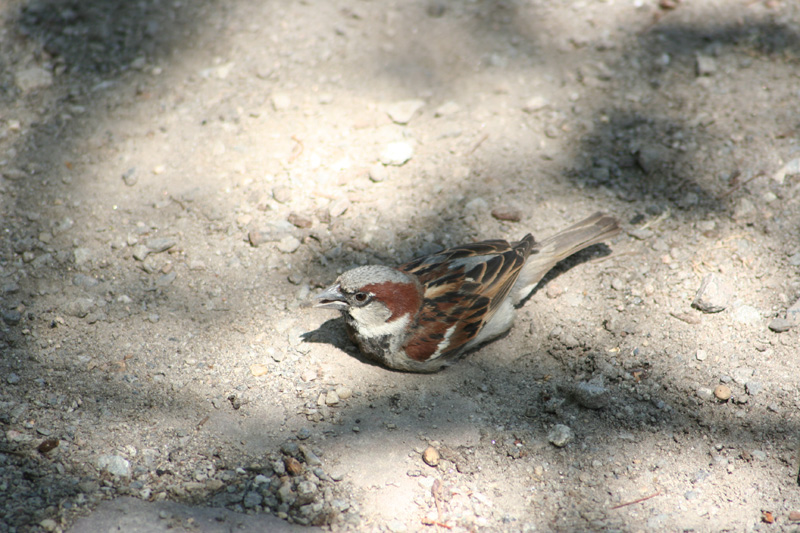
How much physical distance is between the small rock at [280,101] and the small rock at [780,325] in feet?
14.5

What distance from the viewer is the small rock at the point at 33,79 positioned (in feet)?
18.7

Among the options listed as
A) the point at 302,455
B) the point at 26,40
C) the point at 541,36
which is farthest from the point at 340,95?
the point at 302,455

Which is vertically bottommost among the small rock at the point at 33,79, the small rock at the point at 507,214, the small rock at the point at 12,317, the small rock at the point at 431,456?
the small rock at the point at 431,456

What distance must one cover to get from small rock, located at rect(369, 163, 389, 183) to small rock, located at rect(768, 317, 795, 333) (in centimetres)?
319

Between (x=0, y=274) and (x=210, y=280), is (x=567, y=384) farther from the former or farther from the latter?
(x=0, y=274)

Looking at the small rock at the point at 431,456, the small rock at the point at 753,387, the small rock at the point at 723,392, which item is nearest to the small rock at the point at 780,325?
the small rock at the point at 753,387

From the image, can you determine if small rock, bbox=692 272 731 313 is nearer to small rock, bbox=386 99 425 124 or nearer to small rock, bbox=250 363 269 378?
small rock, bbox=386 99 425 124

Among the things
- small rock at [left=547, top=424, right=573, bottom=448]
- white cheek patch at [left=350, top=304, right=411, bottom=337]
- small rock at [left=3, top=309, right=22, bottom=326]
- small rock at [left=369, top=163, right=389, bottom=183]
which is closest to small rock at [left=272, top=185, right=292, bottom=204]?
small rock at [left=369, top=163, right=389, bottom=183]

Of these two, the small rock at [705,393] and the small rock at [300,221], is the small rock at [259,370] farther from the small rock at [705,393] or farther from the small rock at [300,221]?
the small rock at [705,393]

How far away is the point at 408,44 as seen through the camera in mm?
6238

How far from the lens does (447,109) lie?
5.81 m

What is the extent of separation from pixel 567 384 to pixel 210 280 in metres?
2.79

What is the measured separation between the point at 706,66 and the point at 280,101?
4134 mm

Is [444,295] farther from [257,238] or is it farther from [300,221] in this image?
[257,238]
